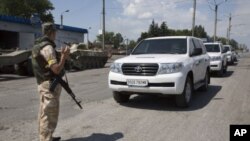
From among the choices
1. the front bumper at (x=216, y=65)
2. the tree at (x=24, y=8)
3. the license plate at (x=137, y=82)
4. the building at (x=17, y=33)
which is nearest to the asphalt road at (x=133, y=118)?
the license plate at (x=137, y=82)

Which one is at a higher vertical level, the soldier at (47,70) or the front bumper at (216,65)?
the soldier at (47,70)

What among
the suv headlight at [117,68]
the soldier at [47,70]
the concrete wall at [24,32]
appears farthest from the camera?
the concrete wall at [24,32]

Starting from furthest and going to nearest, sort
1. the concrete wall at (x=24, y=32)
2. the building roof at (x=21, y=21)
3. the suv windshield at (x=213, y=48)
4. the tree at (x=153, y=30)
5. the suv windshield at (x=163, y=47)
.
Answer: the tree at (x=153, y=30), the concrete wall at (x=24, y=32), the building roof at (x=21, y=21), the suv windshield at (x=213, y=48), the suv windshield at (x=163, y=47)

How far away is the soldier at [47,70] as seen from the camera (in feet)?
17.7

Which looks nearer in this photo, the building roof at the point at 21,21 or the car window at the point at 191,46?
the car window at the point at 191,46

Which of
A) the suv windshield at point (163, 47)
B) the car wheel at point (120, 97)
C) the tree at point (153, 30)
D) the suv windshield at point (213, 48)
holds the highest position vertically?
the tree at point (153, 30)

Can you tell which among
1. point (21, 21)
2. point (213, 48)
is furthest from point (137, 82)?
point (21, 21)

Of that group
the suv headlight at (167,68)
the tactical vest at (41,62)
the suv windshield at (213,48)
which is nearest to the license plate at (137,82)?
the suv headlight at (167,68)

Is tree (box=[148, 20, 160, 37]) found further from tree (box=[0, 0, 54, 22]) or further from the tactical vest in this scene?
the tactical vest

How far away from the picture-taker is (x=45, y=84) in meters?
5.60

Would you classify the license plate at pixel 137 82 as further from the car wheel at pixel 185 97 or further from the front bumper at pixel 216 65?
the front bumper at pixel 216 65

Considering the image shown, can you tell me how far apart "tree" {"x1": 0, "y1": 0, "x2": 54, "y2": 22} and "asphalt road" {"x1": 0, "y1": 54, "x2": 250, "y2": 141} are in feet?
190

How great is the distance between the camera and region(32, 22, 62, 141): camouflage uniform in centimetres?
545

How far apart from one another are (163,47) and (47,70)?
5255mm
